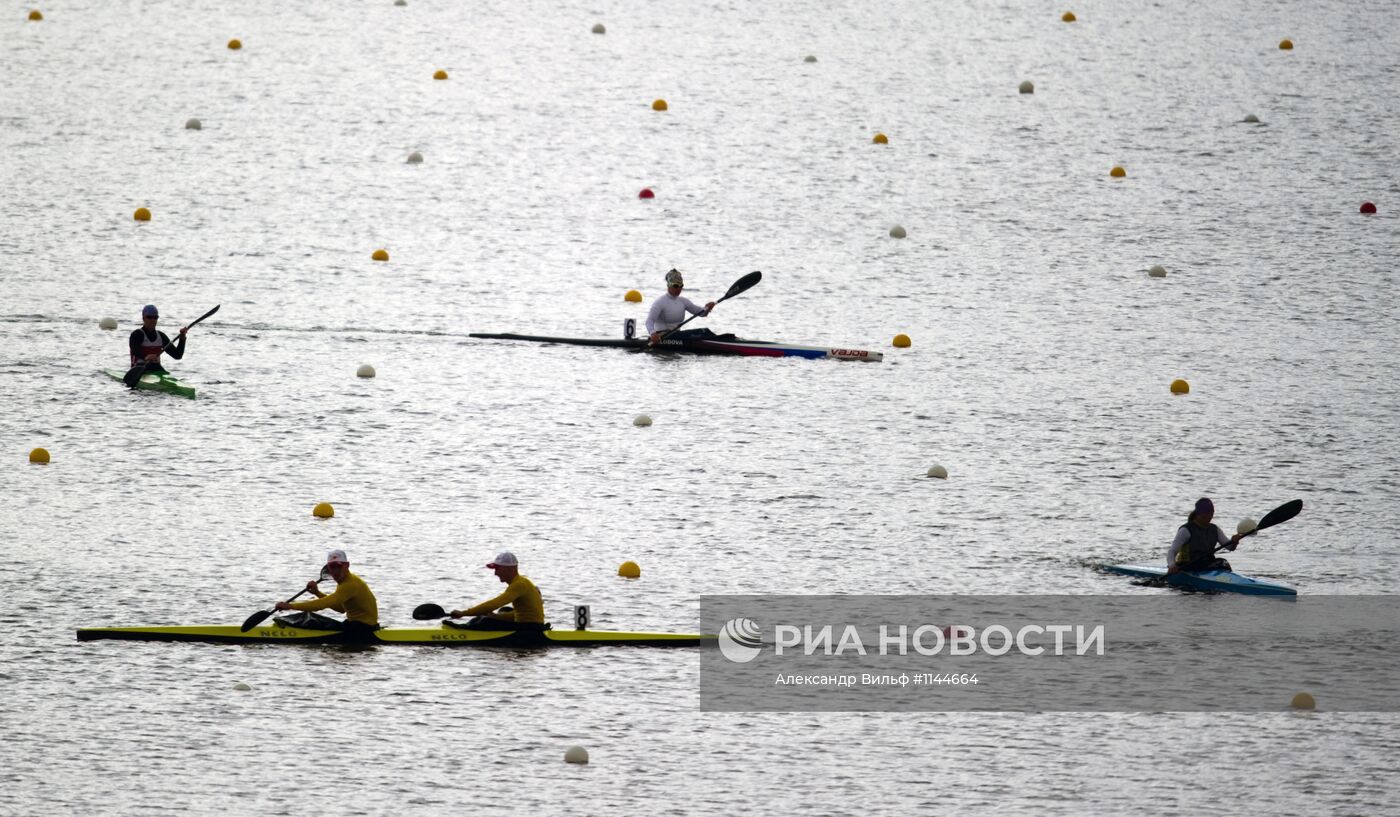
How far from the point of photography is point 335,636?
47.6 feet

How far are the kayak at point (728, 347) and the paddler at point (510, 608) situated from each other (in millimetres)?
7830

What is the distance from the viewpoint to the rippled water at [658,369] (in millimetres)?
13125

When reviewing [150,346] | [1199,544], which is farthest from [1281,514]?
[150,346]

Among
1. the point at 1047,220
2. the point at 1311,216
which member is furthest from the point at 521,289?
the point at 1311,216

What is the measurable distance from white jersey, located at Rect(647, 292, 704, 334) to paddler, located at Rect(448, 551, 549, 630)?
792 cm

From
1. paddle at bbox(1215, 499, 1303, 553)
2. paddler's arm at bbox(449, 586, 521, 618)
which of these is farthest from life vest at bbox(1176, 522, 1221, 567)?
paddler's arm at bbox(449, 586, 521, 618)

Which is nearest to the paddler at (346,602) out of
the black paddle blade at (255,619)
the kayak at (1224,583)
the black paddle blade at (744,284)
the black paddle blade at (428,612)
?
the black paddle blade at (255,619)

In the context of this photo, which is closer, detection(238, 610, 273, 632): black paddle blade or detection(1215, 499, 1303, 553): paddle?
detection(238, 610, 273, 632): black paddle blade

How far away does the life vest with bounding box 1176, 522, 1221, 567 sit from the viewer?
15969 mm

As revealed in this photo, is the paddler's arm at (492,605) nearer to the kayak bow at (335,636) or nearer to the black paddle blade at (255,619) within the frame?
the kayak bow at (335,636)

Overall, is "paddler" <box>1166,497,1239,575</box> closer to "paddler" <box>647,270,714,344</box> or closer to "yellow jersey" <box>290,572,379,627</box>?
"yellow jersey" <box>290,572,379,627</box>

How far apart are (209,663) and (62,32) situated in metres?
20.2

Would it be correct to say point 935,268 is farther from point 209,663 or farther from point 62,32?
point 62,32

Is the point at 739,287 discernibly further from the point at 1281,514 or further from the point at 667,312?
the point at 1281,514
